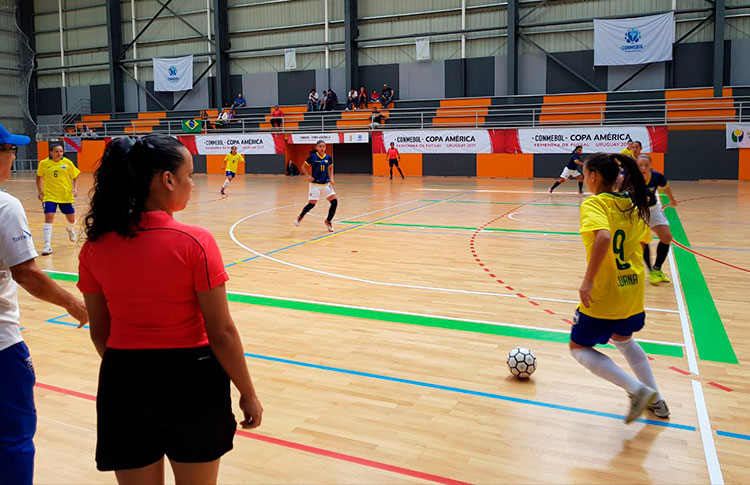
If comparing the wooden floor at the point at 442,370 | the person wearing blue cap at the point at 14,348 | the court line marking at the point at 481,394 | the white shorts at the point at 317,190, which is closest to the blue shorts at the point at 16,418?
the person wearing blue cap at the point at 14,348

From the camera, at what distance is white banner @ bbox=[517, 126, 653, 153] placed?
76.8 ft

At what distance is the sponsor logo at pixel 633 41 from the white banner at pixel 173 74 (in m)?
22.4

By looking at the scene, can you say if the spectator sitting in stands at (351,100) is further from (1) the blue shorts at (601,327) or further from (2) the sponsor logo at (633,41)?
(1) the blue shorts at (601,327)

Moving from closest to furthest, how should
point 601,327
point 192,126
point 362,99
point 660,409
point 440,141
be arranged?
point 601,327, point 660,409, point 440,141, point 362,99, point 192,126

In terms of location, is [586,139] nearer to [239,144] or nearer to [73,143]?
[239,144]

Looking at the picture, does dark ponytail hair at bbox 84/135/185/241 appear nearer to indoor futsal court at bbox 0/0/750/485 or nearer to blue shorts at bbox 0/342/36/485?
indoor futsal court at bbox 0/0/750/485

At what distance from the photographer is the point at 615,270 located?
3.72 meters

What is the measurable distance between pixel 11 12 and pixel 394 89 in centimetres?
2428

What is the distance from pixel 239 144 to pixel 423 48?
1020cm

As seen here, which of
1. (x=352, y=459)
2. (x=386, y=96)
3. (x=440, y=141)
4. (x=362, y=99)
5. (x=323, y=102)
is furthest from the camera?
(x=323, y=102)

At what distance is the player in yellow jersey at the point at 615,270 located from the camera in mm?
3715

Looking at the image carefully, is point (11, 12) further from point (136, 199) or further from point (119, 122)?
point (136, 199)

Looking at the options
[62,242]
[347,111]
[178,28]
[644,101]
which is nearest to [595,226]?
[62,242]

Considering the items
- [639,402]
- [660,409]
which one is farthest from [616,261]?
[660,409]
